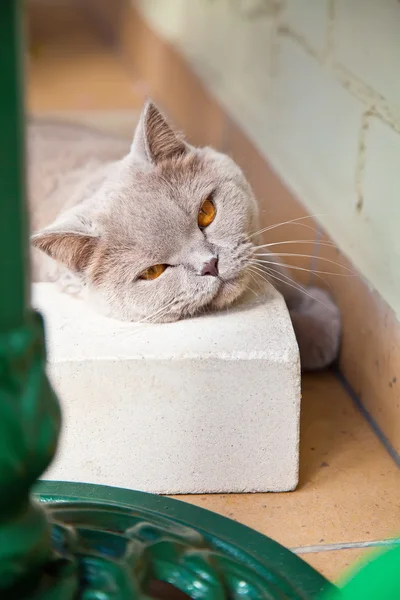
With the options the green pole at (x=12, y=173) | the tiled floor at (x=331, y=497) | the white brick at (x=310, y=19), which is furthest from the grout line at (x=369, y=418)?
the green pole at (x=12, y=173)

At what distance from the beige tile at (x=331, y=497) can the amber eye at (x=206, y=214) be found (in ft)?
1.60

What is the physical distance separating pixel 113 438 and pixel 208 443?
17 cm

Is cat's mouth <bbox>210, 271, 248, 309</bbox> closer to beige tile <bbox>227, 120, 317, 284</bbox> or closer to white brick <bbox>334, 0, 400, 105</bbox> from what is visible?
beige tile <bbox>227, 120, 317, 284</bbox>

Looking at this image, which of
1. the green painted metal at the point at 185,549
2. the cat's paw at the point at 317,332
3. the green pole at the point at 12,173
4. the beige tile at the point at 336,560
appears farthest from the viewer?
the cat's paw at the point at 317,332

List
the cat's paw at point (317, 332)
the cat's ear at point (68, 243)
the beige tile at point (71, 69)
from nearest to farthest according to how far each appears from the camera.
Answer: the cat's ear at point (68, 243)
the cat's paw at point (317, 332)
the beige tile at point (71, 69)

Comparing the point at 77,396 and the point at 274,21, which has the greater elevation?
the point at 274,21

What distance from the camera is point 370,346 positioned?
1781mm

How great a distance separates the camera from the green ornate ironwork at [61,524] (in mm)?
816

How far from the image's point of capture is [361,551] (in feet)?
4.52

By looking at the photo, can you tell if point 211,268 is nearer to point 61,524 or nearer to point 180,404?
point 180,404

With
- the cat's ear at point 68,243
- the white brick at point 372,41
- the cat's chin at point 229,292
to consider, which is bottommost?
the cat's chin at point 229,292

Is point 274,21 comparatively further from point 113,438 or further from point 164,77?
point 113,438

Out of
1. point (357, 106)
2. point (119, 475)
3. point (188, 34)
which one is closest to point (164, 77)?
point (188, 34)

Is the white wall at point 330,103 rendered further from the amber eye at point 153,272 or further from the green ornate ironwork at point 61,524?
the green ornate ironwork at point 61,524
